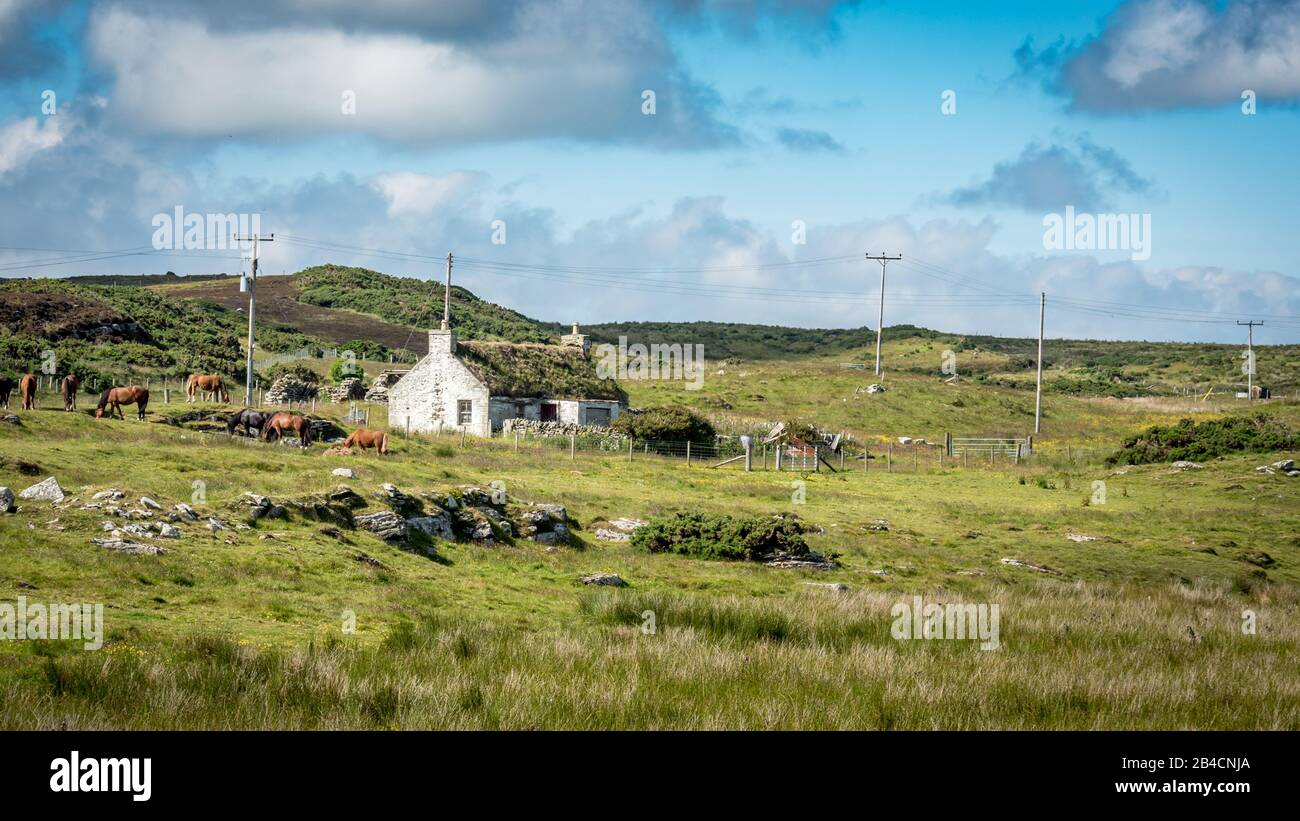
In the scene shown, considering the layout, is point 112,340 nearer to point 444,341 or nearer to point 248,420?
point 444,341

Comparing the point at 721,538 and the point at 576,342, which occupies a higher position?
the point at 576,342

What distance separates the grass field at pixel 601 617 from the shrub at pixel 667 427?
667 inches

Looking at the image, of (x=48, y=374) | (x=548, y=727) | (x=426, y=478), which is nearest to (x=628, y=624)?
(x=548, y=727)

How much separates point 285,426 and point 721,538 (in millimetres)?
18102

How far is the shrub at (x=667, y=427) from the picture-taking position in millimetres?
50938

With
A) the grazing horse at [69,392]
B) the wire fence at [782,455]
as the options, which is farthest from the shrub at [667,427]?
the grazing horse at [69,392]

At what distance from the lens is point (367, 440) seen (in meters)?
37.2

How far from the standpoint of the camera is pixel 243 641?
530 inches

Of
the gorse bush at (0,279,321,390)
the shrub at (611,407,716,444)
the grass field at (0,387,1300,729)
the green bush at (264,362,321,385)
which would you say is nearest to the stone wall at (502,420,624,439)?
the shrub at (611,407,716,444)

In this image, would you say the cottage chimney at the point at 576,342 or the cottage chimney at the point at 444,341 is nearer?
the cottage chimney at the point at 444,341

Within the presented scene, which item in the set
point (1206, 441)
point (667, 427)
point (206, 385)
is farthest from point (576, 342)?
point (1206, 441)

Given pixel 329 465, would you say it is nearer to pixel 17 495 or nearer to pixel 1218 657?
pixel 17 495

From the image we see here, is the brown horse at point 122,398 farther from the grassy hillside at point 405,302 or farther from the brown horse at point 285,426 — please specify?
the grassy hillside at point 405,302
